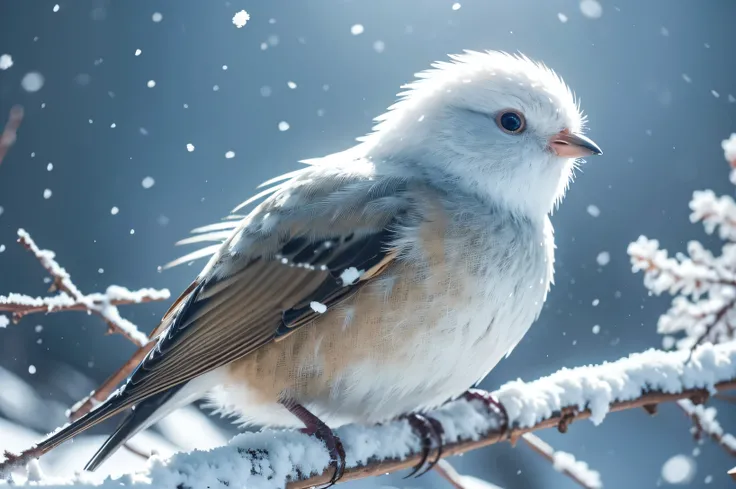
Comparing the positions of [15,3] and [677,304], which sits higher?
[15,3]

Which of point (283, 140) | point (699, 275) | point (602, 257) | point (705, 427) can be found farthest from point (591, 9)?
point (705, 427)

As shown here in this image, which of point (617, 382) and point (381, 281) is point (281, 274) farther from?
point (617, 382)

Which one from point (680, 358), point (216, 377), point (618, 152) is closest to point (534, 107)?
point (680, 358)

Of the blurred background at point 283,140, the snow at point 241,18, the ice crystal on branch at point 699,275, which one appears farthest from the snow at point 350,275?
the snow at point 241,18

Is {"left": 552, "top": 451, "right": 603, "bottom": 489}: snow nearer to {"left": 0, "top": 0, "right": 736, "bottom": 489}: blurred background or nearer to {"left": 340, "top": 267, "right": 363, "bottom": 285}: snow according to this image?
{"left": 340, "top": 267, "right": 363, "bottom": 285}: snow

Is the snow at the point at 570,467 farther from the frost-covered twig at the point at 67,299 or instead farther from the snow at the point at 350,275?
the frost-covered twig at the point at 67,299

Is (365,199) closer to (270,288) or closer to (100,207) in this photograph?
(270,288)

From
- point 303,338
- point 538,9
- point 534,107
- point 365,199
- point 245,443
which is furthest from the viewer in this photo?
point 538,9

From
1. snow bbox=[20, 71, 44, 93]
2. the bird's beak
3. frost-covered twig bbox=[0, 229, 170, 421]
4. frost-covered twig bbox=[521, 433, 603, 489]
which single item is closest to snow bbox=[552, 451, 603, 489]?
frost-covered twig bbox=[521, 433, 603, 489]
